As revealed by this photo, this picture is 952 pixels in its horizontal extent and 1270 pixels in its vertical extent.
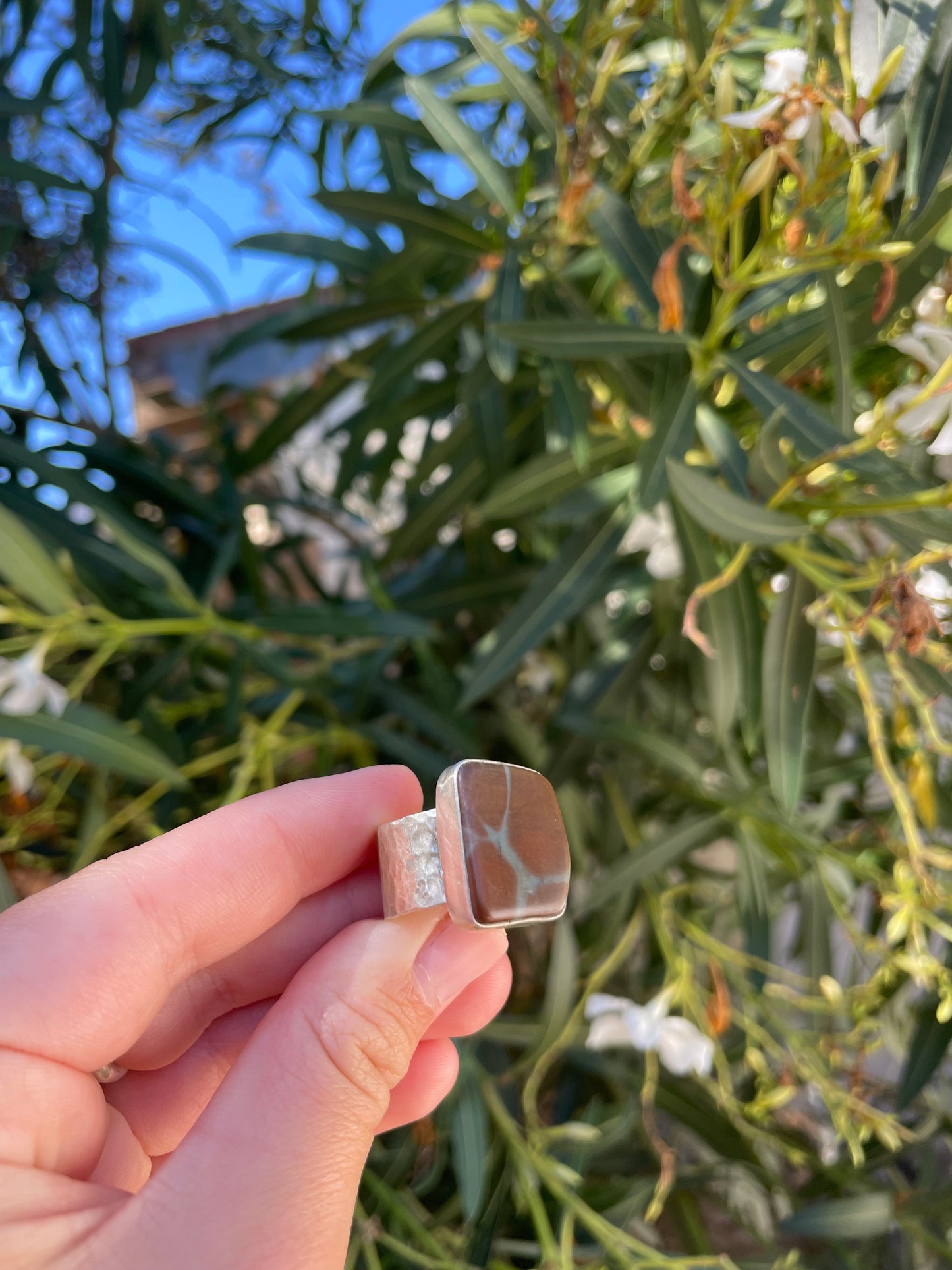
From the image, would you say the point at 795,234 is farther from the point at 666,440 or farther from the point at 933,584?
the point at 933,584

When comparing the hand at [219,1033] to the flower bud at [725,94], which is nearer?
the hand at [219,1033]

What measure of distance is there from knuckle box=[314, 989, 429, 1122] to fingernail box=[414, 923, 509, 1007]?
0.02 meters

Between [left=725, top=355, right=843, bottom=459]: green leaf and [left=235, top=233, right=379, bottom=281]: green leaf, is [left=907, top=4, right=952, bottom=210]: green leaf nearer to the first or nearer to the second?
[left=725, top=355, right=843, bottom=459]: green leaf

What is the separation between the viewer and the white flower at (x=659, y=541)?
71 centimetres

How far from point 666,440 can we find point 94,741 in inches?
17.0

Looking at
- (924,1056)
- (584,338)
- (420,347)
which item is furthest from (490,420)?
(924,1056)

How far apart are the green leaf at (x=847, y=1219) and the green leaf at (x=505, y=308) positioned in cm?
78

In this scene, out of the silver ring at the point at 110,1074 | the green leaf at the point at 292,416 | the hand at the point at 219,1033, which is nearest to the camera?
the hand at the point at 219,1033

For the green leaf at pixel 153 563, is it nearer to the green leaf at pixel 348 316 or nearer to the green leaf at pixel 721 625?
the green leaf at pixel 348 316

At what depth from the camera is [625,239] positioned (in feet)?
1.82

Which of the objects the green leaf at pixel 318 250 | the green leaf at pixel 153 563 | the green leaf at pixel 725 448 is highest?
the green leaf at pixel 318 250

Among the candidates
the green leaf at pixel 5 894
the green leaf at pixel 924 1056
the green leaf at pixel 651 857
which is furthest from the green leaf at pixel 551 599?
the green leaf at pixel 924 1056

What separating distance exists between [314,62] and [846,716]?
0.98 metres

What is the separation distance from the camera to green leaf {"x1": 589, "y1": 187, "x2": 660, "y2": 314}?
0.55m
